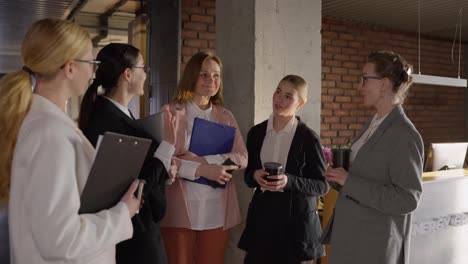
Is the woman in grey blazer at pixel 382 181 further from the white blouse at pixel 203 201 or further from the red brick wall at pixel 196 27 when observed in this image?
the red brick wall at pixel 196 27

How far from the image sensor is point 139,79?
74.5 inches

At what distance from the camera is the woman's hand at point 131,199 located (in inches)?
49.7

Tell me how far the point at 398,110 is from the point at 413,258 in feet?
4.44

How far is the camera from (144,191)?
1724 millimetres

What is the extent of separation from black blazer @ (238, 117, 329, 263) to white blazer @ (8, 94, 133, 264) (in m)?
1.29

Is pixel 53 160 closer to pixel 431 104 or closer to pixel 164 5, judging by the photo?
pixel 164 5

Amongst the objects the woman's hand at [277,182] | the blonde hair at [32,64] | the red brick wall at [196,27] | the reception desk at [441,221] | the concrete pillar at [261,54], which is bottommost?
the reception desk at [441,221]

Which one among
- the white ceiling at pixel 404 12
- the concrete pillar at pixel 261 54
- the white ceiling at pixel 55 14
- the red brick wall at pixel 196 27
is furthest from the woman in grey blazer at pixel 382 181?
the white ceiling at pixel 55 14

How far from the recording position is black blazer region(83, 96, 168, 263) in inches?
67.8

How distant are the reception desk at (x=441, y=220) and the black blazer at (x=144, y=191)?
66.8 inches

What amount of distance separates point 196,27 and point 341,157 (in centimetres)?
309

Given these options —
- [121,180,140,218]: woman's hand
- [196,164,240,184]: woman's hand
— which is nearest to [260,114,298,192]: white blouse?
[196,164,240,184]: woman's hand

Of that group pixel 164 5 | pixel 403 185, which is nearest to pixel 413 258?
pixel 403 185

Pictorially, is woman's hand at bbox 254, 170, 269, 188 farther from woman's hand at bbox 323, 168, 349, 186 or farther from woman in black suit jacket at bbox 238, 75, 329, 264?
woman's hand at bbox 323, 168, 349, 186
